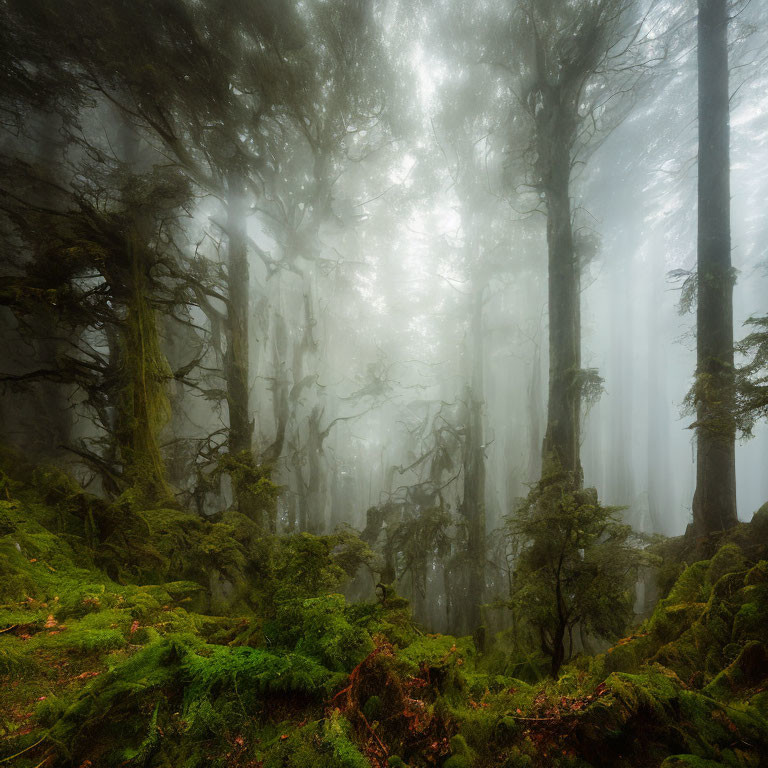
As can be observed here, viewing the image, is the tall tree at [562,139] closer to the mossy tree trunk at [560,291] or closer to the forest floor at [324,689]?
the mossy tree trunk at [560,291]

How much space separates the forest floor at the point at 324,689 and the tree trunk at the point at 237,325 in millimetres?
3838

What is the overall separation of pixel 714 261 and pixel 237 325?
390 inches

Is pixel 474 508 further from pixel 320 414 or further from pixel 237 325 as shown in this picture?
pixel 237 325

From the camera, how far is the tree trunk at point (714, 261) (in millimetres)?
5965

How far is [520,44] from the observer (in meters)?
7.84

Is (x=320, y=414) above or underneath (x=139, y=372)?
underneath

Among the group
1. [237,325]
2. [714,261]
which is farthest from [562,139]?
[237,325]

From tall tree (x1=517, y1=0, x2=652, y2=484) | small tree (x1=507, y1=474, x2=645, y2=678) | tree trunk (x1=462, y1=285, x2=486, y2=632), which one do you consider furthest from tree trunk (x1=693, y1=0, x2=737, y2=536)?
tree trunk (x1=462, y1=285, x2=486, y2=632)

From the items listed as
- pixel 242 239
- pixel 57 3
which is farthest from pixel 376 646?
pixel 57 3

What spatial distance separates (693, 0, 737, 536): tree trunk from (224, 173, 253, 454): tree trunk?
8.64 metres

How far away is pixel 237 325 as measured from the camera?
24.7 feet

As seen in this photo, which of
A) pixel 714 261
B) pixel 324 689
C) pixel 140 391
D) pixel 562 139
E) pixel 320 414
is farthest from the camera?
pixel 320 414

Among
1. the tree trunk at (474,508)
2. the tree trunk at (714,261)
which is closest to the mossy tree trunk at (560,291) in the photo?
the tree trunk at (714,261)

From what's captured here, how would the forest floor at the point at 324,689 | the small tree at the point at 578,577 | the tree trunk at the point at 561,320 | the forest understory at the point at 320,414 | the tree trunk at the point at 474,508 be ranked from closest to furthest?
the forest floor at the point at 324,689, the forest understory at the point at 320,414, the small tree at the point at 578,577, the tree trunk at the point at 561,320, the tree trunk at the point at 474,508
